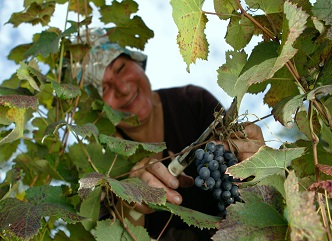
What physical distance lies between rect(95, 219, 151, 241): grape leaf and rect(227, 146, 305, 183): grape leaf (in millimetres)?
391

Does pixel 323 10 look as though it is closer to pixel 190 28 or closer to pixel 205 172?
pixel 190 28

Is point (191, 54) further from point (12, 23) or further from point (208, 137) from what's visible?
point (12, 23)

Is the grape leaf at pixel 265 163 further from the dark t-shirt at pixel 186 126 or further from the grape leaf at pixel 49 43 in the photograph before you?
the dark t-shirt at pixel 186 126

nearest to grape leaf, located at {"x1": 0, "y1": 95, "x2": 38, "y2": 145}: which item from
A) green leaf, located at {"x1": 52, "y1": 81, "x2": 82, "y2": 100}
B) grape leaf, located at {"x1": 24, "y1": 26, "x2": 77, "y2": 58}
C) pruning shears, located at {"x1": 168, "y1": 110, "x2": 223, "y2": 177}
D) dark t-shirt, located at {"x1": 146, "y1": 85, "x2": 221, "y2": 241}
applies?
green leaf, located at {"x1": 52, "y1": 81, "x2": 82, "y2": 100}

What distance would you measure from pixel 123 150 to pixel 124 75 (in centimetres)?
133

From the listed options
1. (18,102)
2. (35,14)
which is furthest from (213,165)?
(35,14)

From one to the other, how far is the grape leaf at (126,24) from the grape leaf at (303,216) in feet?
3.56

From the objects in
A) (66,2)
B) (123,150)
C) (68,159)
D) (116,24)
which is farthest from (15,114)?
(66,2)

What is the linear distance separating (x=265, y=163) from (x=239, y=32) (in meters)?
0.37

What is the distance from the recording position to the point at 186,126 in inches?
100

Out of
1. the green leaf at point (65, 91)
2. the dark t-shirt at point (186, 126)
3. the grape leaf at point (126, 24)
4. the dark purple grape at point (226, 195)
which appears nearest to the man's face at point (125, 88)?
the dark t-shirt at point (186, 126)

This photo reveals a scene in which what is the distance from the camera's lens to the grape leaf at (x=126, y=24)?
66.7 inches

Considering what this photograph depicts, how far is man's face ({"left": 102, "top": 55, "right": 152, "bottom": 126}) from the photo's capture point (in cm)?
247

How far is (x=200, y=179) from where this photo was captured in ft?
3.64
